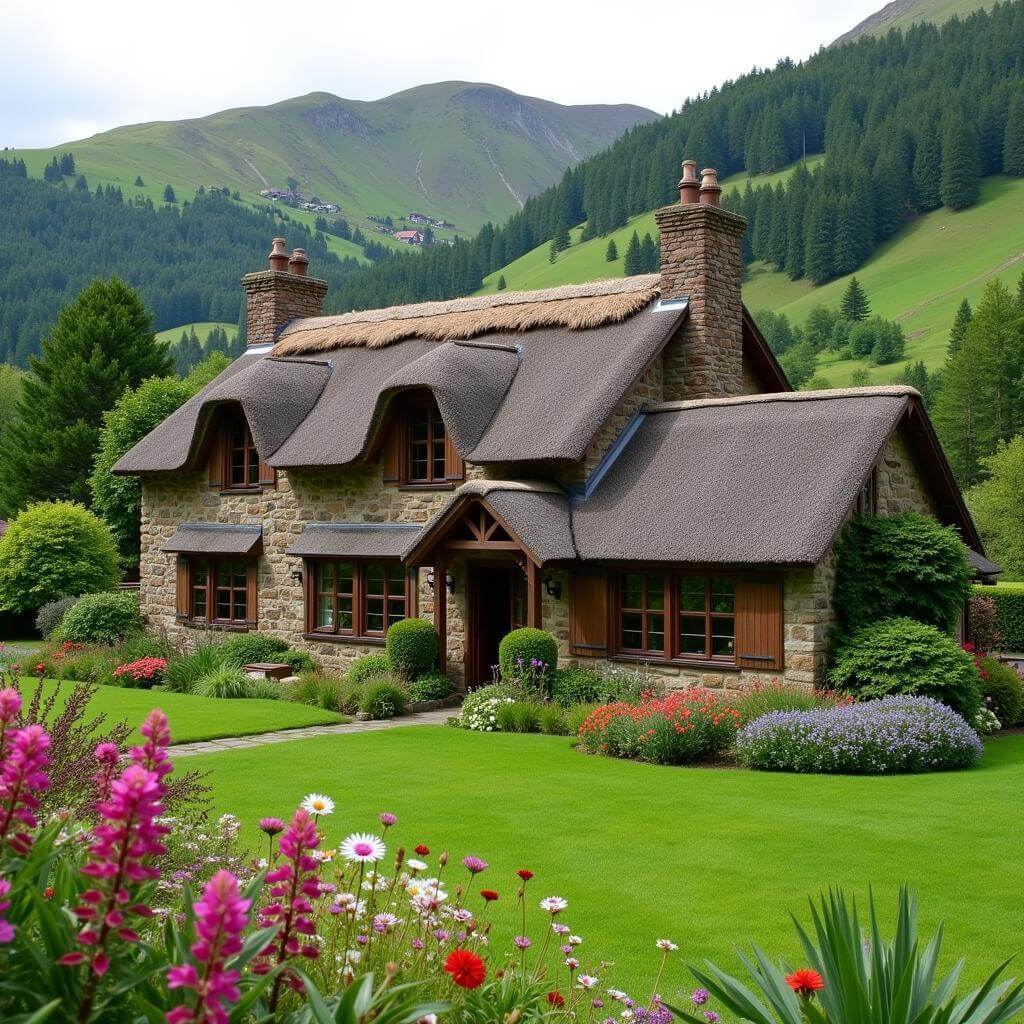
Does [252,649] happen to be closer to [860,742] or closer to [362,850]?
[860,742]

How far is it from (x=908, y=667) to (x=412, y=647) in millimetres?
7869

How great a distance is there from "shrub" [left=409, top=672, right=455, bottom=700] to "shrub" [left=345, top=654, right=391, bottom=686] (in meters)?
0.62

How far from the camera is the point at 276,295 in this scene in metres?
26.8

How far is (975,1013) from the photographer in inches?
179

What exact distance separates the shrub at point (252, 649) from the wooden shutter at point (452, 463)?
5020 millimetres

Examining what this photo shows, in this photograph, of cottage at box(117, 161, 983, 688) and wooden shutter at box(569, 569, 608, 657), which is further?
wooden shutter at box(569, 569, 608, 657)

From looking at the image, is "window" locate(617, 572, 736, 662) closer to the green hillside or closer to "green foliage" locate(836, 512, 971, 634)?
"green foliage" locate(836, 512, 971, 634)

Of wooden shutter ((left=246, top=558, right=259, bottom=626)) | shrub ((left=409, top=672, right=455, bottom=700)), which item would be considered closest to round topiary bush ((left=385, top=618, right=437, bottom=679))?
shrub ((left=409, top=672, right=455, bottom=700))

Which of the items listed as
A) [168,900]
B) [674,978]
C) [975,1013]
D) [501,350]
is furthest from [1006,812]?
[501,350]

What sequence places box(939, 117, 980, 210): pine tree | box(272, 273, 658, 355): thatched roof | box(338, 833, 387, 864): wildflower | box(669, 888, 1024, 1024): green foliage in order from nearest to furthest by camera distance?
1. box(338, 833, 387, 864): wildflower
2. box(669, 888, 1024, 1024): green foliage
3. box(272, 273, 658, 355): thatched roof
4. box(939, 117, 980, 210): pine tree

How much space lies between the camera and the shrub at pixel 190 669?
2111 cm

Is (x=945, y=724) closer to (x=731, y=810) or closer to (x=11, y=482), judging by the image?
(x=731, y=810)

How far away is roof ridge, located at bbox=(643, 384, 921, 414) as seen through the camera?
17.3 metres

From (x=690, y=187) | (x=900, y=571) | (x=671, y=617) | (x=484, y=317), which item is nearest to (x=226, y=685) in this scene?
(x=671, y=617)
